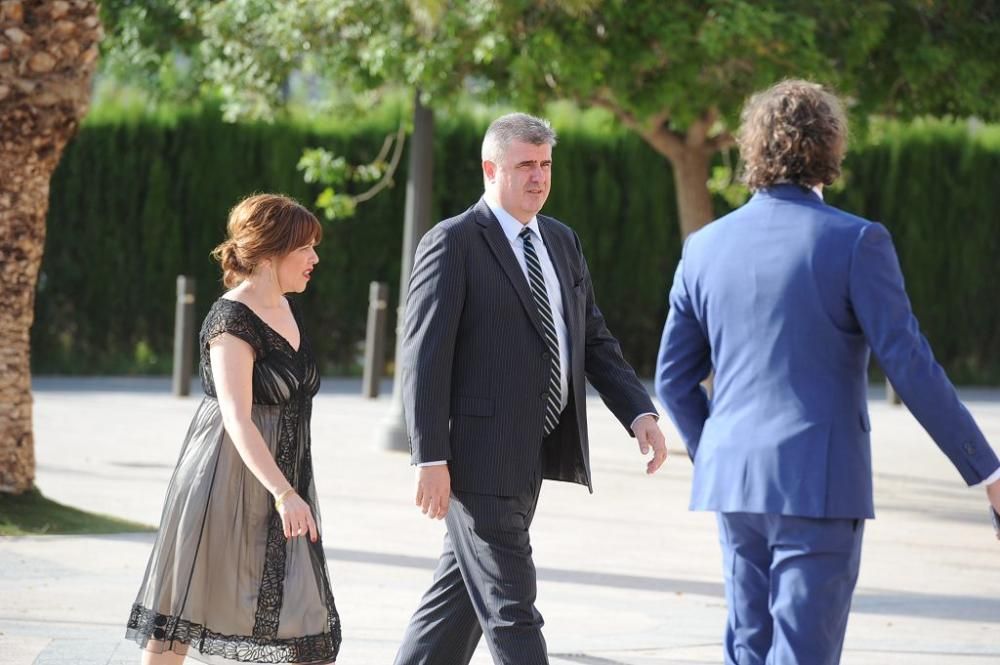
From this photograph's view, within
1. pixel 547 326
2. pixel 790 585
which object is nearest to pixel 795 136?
pixel 790 585

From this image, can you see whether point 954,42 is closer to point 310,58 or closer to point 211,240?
point 310,58

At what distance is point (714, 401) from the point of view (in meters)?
3.96

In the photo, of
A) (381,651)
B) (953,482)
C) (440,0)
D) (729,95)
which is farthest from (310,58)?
(381,651)

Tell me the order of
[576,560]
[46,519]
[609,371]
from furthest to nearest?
[46,519], [576,560], [609,371]

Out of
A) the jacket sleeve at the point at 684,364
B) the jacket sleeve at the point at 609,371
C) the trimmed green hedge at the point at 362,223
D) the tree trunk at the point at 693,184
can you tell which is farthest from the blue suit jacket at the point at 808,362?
the trimmed green hedge at the point at 362,223

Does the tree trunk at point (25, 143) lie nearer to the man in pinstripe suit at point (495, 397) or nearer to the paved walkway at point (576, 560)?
the paved walkway at point (576, 560)

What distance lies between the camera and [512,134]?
184 inches

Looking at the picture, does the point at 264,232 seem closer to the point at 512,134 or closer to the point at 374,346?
the point at 512,134

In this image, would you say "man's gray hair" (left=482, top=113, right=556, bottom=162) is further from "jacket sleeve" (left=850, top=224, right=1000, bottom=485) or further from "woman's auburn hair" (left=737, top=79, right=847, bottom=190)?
"jacket sleeve" (left=850, top=224, right=1000, bottom=485)

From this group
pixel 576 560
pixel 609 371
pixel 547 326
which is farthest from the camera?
pixel 576 560

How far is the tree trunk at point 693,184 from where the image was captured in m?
12.3

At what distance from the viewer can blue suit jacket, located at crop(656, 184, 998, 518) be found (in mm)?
3707

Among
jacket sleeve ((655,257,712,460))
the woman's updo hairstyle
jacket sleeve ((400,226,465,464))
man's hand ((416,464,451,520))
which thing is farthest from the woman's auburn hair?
the woman's updo hairstyle

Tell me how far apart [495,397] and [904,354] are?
1.33m
